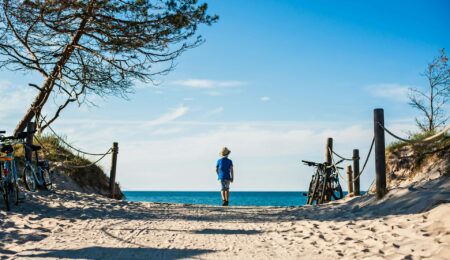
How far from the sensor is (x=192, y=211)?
40.8 ft

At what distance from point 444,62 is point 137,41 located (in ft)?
47.5

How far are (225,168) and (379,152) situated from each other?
21.4 ft

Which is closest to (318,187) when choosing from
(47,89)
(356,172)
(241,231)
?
(356,172)

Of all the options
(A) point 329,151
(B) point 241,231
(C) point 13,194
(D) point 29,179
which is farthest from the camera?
(A) point 329,151

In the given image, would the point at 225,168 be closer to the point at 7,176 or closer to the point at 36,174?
the point at 36,174

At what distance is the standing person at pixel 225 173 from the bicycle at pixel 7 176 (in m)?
6.97

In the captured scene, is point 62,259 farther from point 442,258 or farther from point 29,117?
point 29,117

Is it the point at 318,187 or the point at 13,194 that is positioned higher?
the point at 318,187

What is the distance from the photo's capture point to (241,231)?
863 centimetres

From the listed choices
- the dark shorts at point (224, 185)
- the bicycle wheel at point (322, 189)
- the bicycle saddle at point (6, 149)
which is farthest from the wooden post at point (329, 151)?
the bicycle saddle at point (6, 149)

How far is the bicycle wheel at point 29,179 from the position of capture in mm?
13142

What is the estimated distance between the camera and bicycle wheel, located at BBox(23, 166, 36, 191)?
1314 cm

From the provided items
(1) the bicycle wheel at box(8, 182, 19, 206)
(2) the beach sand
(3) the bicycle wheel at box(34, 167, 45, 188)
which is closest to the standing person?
(2) the beach sand

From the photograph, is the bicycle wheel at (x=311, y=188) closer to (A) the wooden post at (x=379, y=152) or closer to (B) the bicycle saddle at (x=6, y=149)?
(A) the wooden post at (x=379, y=152)
